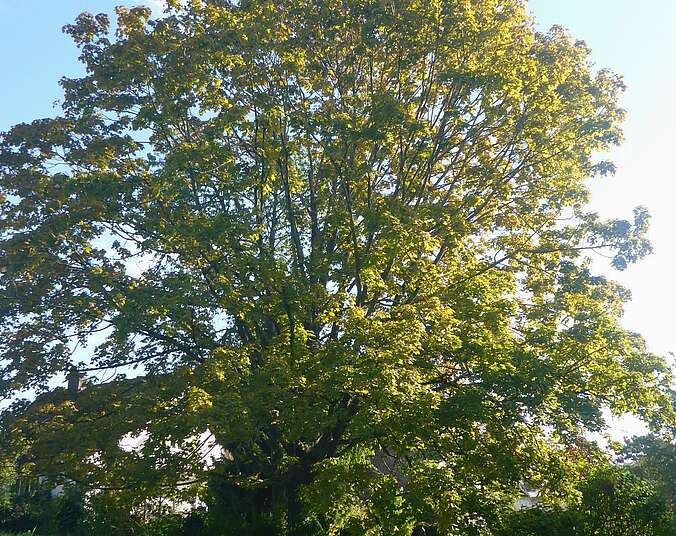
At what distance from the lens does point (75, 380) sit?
13.9m

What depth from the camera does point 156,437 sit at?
35.3ft

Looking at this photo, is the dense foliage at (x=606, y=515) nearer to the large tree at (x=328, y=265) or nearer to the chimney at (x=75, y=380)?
the large tree at (x=328, y=265)

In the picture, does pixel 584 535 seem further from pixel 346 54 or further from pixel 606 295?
pixel 346 54

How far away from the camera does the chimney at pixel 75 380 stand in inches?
537

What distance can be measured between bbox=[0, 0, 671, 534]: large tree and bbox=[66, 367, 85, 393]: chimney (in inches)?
14.2

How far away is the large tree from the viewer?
10.6m

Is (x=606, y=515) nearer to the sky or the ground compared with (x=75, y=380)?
nearer to the ground

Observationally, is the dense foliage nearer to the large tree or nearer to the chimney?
the large tree

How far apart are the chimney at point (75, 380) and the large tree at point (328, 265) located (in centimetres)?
36

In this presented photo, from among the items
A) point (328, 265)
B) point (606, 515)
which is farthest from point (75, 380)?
point (606, 515)

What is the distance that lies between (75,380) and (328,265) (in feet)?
23.2

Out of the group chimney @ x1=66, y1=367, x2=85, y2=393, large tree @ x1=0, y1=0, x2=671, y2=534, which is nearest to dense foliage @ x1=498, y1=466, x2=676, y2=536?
large tree @ x1=0, y1=0, x2=671, y2=534

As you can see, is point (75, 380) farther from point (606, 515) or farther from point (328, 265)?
point (606, 515)

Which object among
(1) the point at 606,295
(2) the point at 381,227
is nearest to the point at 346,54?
(2) the point at 381,227
